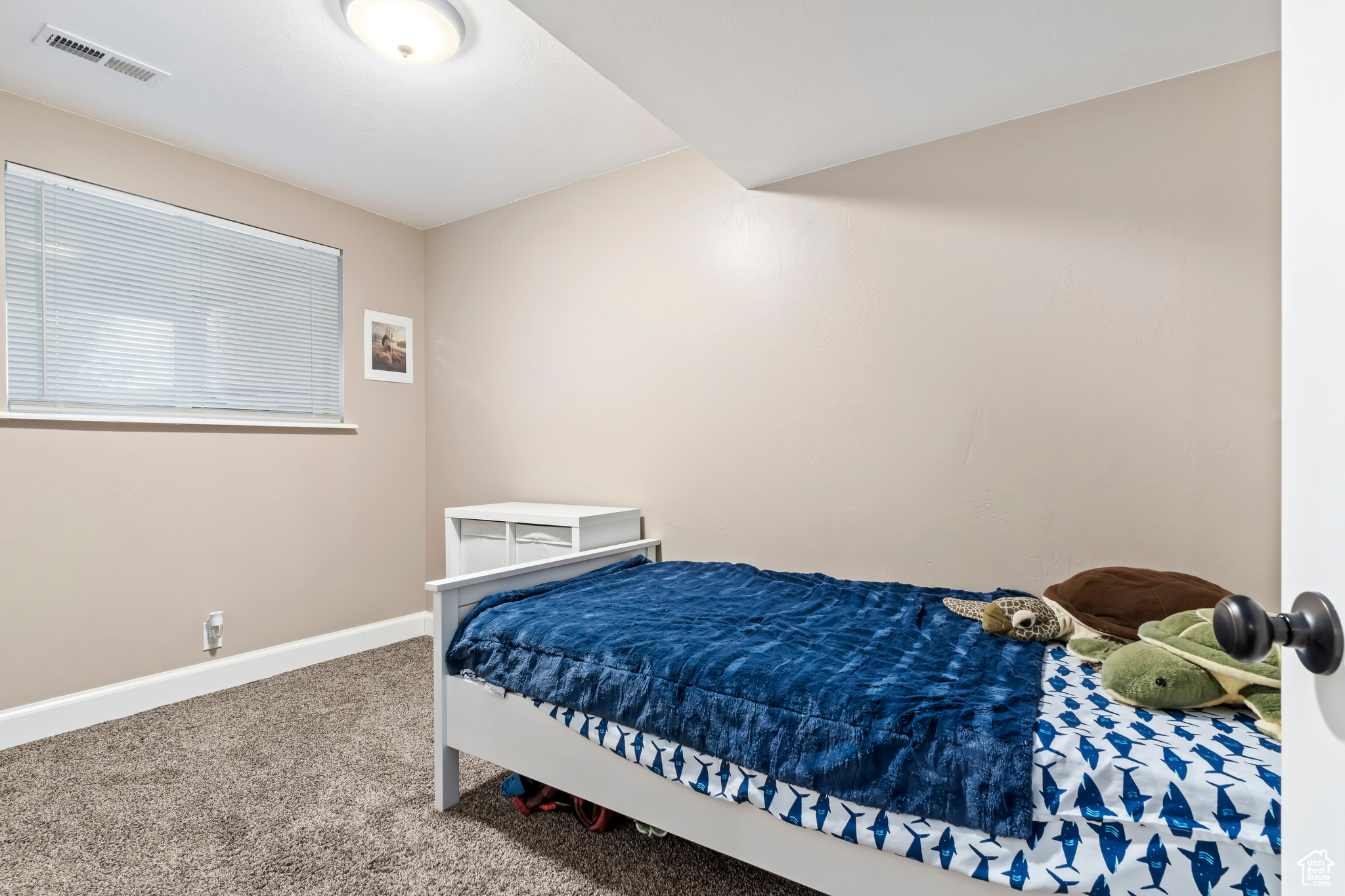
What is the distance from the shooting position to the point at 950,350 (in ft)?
7.31

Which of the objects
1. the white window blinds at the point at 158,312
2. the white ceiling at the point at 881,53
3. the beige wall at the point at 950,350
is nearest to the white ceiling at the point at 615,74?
the white ceiling at the point at 881,53

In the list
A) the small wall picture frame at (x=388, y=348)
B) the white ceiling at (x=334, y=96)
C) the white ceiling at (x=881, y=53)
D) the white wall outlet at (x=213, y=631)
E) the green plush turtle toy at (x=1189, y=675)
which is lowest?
the white wall outlet at (x=213, y=631)

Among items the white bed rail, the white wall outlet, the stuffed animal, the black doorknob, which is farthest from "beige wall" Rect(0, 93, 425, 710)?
the black doorknob

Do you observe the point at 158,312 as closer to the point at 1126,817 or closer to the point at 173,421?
the point at 173,421

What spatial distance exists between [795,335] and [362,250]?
2457mm

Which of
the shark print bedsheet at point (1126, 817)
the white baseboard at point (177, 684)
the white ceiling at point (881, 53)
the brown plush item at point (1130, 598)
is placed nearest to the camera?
the shark print bedsheet at point (1126, 817)

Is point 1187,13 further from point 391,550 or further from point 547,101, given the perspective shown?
point 391,550

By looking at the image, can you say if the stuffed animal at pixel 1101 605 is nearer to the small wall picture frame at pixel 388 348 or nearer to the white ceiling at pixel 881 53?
the white ceiling at pixel 881 53

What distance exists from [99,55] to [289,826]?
2.54 m


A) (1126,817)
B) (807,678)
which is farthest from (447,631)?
(1126,817)

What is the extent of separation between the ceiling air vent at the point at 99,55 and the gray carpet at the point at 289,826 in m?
2.37

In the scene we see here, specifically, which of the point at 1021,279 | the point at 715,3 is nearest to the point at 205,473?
the point at 715,3
